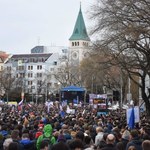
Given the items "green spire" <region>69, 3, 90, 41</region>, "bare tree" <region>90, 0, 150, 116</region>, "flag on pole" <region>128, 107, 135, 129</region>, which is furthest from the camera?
"green spire" <region>69, 3, 90, 41</region>

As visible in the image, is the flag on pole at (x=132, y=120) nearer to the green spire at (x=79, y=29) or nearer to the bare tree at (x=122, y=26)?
the bare tree at (x=122, y=26)

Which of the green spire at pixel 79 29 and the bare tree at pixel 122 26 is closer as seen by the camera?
the bare tree at pixel 122 26

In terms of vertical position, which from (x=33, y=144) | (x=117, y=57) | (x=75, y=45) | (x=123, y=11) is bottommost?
(x=33, y=144)

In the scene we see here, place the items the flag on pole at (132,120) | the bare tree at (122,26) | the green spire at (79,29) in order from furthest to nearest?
the green spire at (79,29)
the bare tree at (122,26)
the flag on pole at (132,120)

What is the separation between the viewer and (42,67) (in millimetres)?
152250

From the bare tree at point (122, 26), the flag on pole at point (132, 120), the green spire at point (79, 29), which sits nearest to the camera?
the flag on pole at point (132, 120)

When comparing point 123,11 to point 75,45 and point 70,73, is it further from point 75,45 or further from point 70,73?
point 75,45

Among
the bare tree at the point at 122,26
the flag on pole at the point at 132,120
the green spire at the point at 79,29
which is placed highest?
the green spire at the point at 79,29

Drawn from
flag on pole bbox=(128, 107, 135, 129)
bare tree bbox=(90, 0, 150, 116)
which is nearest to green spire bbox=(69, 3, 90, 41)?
bare tree bbox=(90, 0, 150, 116)

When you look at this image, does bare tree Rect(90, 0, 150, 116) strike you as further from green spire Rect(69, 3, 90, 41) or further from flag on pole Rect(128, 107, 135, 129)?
green spire Rect(69, 3, 90, 41)

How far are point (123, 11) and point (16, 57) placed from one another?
124 m

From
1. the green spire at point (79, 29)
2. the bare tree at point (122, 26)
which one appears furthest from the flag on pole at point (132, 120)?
the green spire at point (79, 29)

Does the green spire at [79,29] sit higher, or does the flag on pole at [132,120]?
the green spire at [79,29]

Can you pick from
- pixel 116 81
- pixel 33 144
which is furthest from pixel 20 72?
pixel 33 144
